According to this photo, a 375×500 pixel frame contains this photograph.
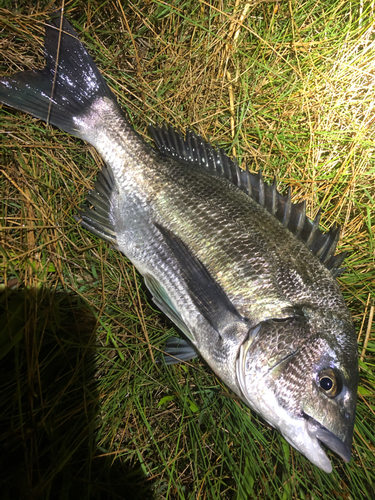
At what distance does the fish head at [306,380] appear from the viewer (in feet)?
4.79

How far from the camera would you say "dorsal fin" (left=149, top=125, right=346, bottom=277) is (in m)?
1.90

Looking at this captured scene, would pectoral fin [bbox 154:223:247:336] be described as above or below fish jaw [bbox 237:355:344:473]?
above

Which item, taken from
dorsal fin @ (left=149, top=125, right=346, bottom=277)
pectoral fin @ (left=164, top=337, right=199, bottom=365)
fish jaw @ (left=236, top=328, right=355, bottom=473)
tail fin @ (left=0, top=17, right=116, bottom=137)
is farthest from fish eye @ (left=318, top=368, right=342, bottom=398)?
tail fin @ (left=0, top=17, right=116, bottom=137)

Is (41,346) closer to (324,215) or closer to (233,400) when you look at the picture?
(233,400)

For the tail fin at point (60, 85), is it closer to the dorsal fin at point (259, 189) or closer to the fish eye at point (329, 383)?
the dorsal fin at point (259, 189)

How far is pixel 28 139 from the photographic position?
6.93 feet

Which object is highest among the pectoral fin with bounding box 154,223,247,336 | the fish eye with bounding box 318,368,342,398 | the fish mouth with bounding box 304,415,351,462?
the pectoral fin with bounding box 154,223,247,336

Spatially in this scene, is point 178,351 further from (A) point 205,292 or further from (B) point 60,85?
(B) point 60,85

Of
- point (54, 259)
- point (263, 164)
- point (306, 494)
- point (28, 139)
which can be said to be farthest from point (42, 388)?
point (263, 164)

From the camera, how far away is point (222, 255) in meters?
1.75

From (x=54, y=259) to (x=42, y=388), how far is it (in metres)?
0.85

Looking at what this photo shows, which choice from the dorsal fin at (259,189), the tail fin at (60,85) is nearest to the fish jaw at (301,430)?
the dorsal fin at (259,189)

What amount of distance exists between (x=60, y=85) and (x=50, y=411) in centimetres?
217

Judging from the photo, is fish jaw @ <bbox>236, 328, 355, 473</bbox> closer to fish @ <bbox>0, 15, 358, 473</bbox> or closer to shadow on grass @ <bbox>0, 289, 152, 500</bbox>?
fish @ <bbox>0, 15, 358, 473</bbox>
